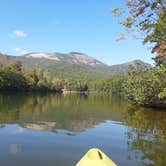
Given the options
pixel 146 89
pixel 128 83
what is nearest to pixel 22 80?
pixel 128 83

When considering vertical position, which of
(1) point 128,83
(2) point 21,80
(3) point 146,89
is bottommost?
(3) point 146,89

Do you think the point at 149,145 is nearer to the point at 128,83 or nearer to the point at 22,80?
the point at 128,83

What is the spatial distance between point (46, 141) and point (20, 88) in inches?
4111

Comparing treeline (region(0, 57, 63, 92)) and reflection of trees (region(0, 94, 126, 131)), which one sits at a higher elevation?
treeline (region(0, 57, 63, 92))

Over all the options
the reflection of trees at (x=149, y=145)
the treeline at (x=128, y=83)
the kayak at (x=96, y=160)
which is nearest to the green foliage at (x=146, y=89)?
the treeline at (x=128, y=83)

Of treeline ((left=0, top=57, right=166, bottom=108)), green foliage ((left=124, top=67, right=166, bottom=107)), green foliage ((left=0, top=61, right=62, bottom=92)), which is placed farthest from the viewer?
green foliage ((left=0, top=61, right=62, bottom=92))

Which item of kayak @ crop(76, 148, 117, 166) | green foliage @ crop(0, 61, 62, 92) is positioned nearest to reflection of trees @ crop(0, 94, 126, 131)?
kayak @ crop(76, 148, 117, 166)

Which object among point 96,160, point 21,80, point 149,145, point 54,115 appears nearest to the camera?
point 96,160

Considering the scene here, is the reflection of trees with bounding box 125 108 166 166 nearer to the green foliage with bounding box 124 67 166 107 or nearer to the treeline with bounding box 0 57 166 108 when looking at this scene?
the treeline with bounding box 0 57 166 108

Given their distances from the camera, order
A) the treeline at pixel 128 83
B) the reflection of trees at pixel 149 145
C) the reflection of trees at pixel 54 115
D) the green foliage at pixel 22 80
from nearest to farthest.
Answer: the reflection of trees at pixel 149 145 → the reflection of trees at pixel 54 115 → the treeline at pixel 128 83 → the green foliage at pixel 22 80

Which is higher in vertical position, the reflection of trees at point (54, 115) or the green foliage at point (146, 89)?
the green foliage at point (146, 89)

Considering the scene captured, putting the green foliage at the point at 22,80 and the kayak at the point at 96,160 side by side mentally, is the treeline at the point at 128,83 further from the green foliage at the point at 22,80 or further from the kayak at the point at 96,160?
the kayak at the point at 96,160

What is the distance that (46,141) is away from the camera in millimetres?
21422

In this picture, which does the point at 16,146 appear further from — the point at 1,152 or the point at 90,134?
the point at 90,134
